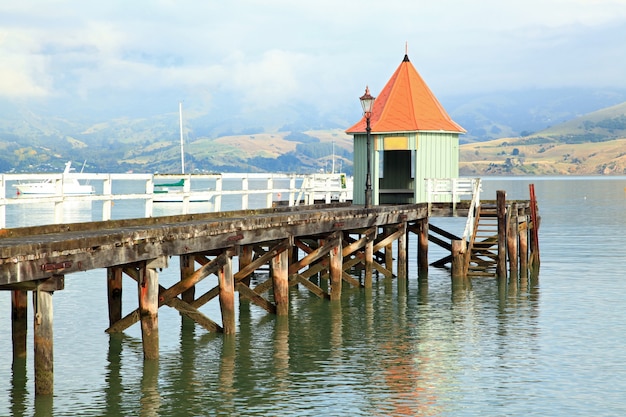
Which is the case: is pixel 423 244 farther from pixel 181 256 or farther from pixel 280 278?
pixel 181 256

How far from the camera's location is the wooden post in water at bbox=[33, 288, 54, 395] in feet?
50.1

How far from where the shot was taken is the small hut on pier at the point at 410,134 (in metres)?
34.2

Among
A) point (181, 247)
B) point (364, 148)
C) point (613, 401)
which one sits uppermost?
point (364, 148)

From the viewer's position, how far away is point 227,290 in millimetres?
21219

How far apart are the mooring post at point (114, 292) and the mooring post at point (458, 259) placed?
45.0ft

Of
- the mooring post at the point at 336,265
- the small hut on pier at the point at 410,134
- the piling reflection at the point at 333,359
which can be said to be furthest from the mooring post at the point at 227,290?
the small hut on pier at the point at 410,134

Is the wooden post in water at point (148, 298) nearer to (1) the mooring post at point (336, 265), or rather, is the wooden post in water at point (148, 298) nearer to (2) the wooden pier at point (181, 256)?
(2) the wooden pier at point (181, 256)

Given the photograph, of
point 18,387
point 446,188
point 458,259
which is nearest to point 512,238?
point 458,259

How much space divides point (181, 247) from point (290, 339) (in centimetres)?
431

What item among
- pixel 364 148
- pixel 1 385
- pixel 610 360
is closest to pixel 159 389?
pixel 1 385

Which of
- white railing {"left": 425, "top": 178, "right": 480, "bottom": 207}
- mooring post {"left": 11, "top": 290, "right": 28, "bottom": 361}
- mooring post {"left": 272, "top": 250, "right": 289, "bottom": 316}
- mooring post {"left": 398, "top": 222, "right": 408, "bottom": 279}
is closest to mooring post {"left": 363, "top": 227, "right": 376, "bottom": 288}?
mooring post {"left": 398, "top": 222, "right": 408, "bottom": 279}

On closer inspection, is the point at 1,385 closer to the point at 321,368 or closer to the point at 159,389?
the point at 159,389

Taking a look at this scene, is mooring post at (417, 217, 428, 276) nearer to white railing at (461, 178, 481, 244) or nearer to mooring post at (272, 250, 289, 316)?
white railing at (461, 178, 481, 244)

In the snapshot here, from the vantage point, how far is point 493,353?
823 inches
